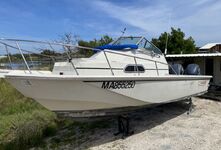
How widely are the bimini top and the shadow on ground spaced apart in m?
1.75

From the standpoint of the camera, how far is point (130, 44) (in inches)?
259

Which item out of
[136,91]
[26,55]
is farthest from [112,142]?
[26,55]

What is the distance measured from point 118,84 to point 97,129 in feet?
6.79

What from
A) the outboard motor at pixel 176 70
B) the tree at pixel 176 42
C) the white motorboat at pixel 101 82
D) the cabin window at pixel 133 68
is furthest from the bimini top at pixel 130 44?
the tree at pixel 176 42

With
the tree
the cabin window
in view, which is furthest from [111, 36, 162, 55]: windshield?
the tree

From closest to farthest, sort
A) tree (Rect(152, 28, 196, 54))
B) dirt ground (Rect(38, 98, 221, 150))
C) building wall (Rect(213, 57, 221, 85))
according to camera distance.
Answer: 1. dirt ground (Rect(38, 98, 221, 150))
2. building wall (Rect(213, 57, 221, 85))
3. tree (Rect(152, 28, 196, 54))

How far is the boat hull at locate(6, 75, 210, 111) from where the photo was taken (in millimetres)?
4934

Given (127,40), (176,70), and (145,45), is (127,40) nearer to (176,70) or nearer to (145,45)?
(145,45)

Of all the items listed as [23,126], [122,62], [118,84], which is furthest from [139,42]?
[23,126]

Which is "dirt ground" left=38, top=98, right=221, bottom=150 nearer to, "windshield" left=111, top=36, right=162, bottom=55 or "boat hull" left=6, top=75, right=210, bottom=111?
"boat hull" left=6, top=75, right=210, bottom=111

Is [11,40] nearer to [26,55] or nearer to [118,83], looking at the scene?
[26,55]

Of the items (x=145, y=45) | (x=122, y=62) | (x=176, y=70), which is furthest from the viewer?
(x=176, y=70)

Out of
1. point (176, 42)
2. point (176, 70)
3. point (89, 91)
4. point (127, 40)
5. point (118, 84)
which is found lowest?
point (89, 91)

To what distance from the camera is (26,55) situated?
5586 mm
